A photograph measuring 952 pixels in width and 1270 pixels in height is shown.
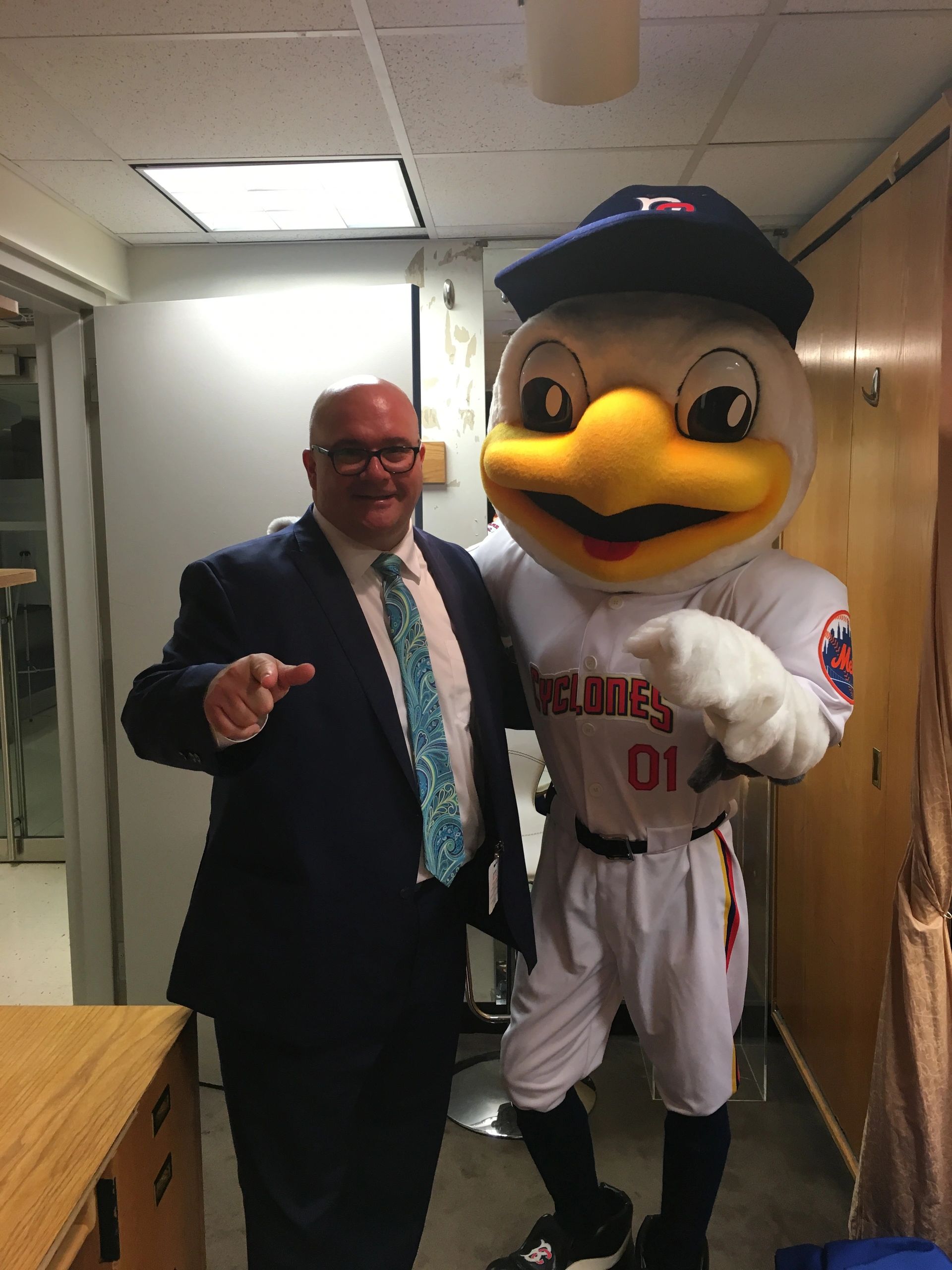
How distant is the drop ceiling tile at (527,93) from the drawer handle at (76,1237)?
1.67 m

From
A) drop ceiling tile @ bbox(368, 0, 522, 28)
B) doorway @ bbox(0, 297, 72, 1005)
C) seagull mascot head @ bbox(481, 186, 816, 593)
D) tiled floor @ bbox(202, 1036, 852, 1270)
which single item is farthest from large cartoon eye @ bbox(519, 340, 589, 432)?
doorway @ bbox(0, 297, 72, 1005)

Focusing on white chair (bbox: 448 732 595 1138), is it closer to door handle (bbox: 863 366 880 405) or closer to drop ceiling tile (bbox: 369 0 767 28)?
door handle (bbox: 863 366 880 405)

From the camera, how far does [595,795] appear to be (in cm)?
144

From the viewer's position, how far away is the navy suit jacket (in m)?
1.31

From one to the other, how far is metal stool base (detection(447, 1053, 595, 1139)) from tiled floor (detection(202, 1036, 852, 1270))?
3 centimetres

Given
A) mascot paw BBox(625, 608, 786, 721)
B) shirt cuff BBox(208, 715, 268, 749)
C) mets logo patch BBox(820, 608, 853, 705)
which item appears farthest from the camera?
mets logo patch BBox(820, 608, 853, 705)

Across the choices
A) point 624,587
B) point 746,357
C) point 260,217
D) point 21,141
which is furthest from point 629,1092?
point 21,141

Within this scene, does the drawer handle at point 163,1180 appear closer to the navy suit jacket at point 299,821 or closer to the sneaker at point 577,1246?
the navy suit jacket at point 299,821

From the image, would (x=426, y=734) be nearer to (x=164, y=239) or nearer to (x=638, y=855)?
(x=638, y=855)

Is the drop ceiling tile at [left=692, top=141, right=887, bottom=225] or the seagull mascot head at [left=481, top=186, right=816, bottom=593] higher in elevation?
the drop ceiling tile at [left=692, top=141, right=887, bottom=225]

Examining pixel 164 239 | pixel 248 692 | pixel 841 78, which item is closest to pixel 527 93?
pixel 841 78

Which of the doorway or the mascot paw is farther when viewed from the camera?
the doorway

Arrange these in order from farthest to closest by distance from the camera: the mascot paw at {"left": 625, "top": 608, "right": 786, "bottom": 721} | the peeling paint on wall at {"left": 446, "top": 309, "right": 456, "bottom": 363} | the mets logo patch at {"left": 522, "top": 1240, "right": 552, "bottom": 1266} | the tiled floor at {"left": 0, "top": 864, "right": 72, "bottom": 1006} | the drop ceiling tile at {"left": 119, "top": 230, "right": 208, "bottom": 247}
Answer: the tiled floor at {"left": 0, "top": 864, "right": 72, "bottom": 1006} < the peeling paint on wall at {"left": 446, "top": 309, "right": 456, "bottom": 363} < the drop ceiling tile at {"left": 119, "top": 230, "right": 208, "bottom": 247} < the mets logo patch at {"left": 522, "top": 1240, "right": 552, "bottom": 1266} < the mascot paw at {"left": 625, "top": 608, "right": 786, "bottom": 721}

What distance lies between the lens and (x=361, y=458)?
1.35 m
